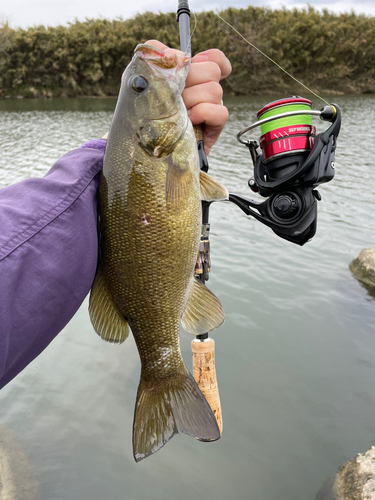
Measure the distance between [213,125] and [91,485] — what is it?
302 cm

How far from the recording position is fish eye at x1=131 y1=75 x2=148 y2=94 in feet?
4.46

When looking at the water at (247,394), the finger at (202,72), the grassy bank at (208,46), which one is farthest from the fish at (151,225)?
the grassy bank at (208,46)

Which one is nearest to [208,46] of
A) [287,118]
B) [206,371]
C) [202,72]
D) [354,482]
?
[287,118]

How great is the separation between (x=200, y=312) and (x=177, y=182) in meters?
0.49

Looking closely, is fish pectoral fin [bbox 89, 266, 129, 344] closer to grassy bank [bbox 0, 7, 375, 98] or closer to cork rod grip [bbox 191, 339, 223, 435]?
cork rod grip [bbox 191, 339, 223, 435]

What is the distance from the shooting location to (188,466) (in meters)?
3.38

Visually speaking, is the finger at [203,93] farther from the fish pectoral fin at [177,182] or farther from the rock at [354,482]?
the rock at [354,482]

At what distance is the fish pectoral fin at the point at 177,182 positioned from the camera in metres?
1.32

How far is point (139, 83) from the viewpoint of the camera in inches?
53.5

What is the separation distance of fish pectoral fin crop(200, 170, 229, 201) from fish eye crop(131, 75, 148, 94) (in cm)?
35

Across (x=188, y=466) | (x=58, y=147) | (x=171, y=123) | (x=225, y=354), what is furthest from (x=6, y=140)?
(x=171, y=123)

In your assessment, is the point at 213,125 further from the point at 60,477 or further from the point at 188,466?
the point at 60,477

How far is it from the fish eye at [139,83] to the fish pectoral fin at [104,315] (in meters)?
0.61

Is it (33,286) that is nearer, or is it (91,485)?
(33,286)
